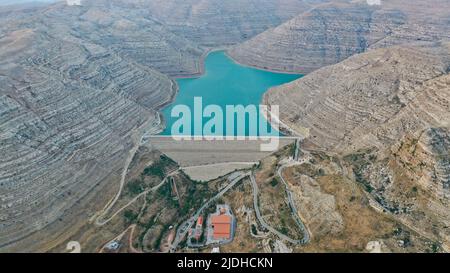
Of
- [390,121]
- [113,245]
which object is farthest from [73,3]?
[390,121]

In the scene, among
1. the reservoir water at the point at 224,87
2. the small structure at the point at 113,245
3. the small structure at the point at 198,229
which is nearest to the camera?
the small structure at the point at 113,245

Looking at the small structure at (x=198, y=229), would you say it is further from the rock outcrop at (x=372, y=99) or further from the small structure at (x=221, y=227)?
the rock outcrop at (x=372, y=99)

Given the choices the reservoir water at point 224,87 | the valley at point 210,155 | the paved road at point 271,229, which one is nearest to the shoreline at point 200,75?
the valley at point 210,155

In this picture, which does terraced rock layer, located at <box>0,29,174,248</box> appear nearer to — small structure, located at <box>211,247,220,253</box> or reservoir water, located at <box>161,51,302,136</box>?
reservoir water, located at <box>161,51,302,136</box>

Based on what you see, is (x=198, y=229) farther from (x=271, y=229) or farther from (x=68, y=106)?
(x=68, y=106)

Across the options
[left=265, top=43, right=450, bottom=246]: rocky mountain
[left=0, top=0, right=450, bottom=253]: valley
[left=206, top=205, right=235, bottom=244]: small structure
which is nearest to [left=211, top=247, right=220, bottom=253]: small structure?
[left=0, top=0, right=450, bottom=253]: valley

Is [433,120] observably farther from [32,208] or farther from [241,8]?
[241,8]
